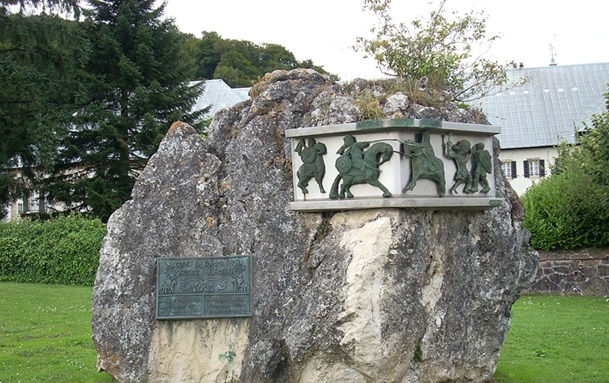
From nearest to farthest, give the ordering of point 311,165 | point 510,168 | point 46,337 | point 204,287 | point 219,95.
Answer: point 311,165 < point 204,287 < point 46,337 < point 219,95 < point 510,168

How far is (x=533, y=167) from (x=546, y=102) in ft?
12.4

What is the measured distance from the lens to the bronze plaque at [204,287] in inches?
358

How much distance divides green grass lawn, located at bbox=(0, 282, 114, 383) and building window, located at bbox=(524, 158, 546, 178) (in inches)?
1221

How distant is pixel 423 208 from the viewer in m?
8.48

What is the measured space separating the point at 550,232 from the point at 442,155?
1617cm

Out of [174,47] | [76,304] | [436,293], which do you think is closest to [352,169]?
[436,293]

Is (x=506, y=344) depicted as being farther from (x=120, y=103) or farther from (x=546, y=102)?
(x=546, y=102)

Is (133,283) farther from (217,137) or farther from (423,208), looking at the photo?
(423,208)

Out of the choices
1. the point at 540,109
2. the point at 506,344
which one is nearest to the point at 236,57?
the point at 540,109

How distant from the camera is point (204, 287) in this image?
30.1 ft

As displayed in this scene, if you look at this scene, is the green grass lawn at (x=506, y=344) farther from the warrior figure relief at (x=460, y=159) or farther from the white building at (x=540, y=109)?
the white building at (x=540, y=109)

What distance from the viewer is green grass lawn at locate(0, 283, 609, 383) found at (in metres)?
10.9

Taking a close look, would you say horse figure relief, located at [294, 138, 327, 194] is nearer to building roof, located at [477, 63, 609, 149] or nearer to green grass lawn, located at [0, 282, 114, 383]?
green grass lawn, located at [0, 282, 114, 383]

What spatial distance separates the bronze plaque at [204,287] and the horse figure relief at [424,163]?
2.12 meters
